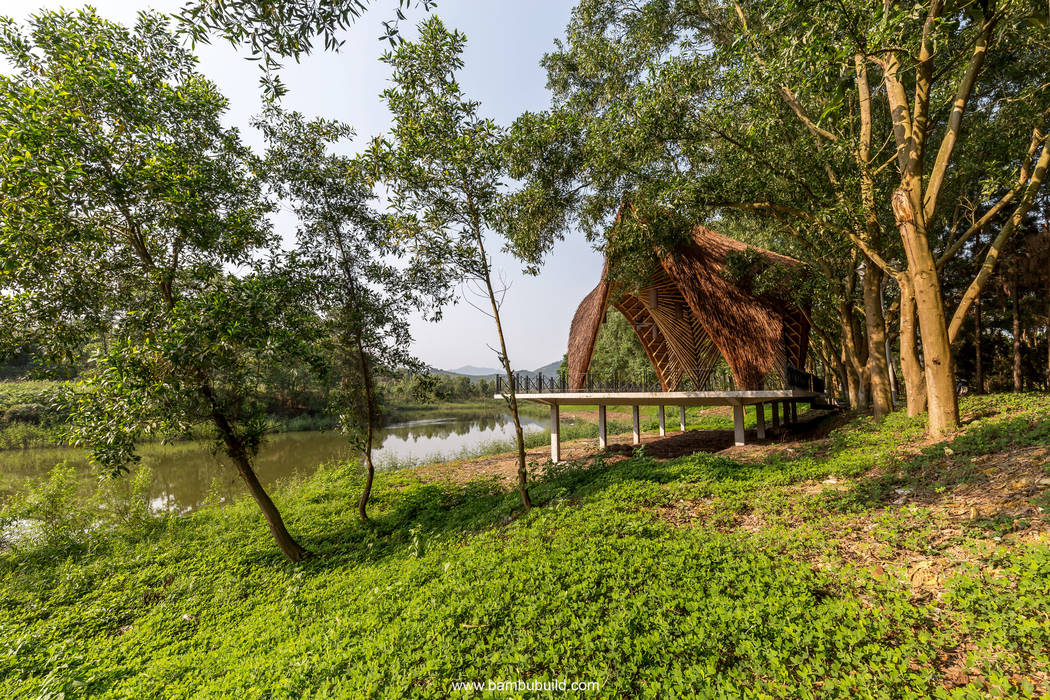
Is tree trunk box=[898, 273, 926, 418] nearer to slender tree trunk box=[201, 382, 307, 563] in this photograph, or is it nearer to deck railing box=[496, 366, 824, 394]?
deck railing box=[496, 366, 824, 394]

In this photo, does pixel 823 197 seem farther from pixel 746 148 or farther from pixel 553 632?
pixel 553 632

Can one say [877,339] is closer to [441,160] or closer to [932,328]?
[932,328]

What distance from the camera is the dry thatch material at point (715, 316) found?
9891 mm

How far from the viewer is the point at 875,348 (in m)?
9.66

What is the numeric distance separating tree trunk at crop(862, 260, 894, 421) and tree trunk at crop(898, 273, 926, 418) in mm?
1443

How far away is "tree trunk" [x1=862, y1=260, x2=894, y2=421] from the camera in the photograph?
938cm

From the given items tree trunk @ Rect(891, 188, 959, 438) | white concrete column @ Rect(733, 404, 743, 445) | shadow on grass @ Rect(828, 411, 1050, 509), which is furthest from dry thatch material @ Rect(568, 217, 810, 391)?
shadow on grass @ Rect(828, 411, 1050, 509)

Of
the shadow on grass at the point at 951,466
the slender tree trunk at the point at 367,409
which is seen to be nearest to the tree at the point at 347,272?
the slender tree trunk at the point at 367,409

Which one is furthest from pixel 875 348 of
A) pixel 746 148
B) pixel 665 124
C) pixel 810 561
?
pixel 810 561

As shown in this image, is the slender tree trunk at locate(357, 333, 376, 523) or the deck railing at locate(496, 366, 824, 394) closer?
the slender tree trunk at locate(357, 333, 376, 523)

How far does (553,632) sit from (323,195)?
28.6 ft

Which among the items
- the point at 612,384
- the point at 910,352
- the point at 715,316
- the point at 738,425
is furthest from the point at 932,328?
the point at 612,384

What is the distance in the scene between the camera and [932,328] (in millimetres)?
6379

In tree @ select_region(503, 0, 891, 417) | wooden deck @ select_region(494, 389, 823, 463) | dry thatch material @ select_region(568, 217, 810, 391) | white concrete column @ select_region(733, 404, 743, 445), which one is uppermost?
tree @ select_region(503, 0, 891, 417)
